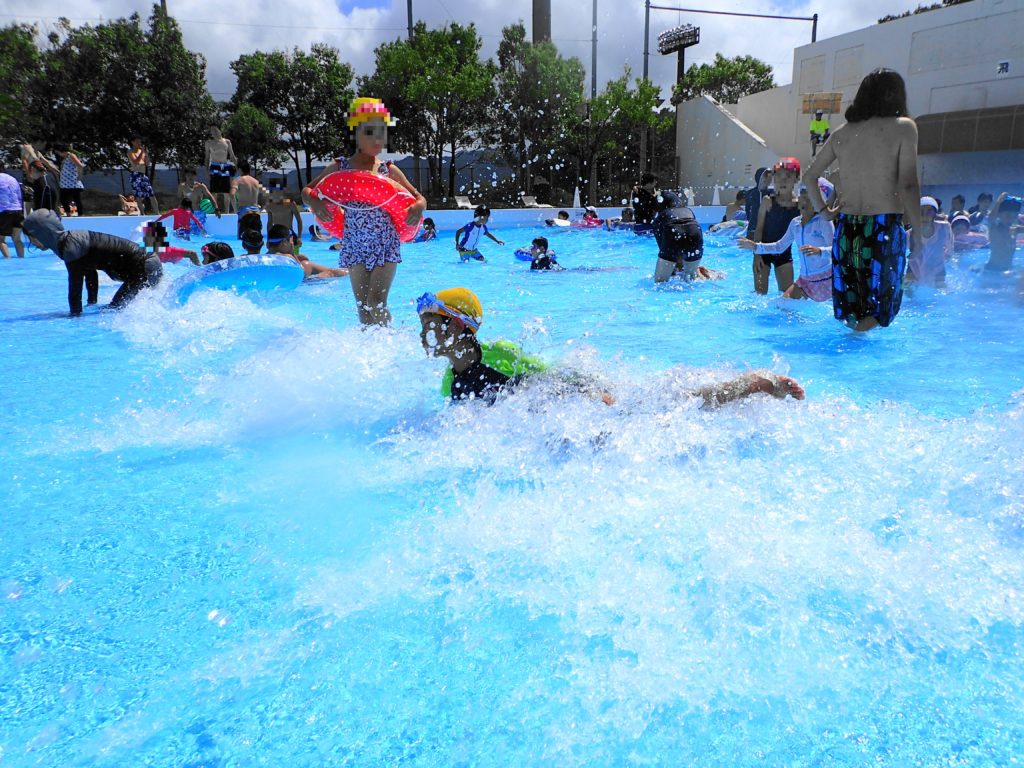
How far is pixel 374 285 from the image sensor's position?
219 inches

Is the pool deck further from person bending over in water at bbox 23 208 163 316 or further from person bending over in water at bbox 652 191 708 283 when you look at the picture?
person bending over in water at bbox 652 191 708 283

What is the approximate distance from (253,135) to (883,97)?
26.7 m

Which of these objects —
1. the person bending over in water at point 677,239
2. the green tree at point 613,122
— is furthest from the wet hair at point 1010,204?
the green tree at point 613,122

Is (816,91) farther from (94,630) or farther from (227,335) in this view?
(94,630)

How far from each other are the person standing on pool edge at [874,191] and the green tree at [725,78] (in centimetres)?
3880

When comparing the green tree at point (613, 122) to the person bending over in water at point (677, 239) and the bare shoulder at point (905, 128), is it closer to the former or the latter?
the person bending over in water at point (677, 239)

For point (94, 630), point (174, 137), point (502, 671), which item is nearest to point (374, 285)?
point (94, 630)

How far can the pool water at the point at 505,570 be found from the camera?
1.99 metres

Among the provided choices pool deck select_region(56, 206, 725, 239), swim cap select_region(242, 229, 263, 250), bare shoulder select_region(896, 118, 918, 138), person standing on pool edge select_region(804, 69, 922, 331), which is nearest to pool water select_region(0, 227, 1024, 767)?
person standing on pool edge select_region(804, 69, 922, 331)

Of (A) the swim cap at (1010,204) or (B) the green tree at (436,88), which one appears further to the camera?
(B) the green tree at (436,88)

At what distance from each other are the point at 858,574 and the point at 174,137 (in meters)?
29.7

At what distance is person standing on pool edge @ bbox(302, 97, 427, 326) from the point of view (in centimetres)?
531

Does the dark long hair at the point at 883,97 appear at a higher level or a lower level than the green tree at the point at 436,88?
lower

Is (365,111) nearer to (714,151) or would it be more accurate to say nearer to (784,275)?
(784,275)
